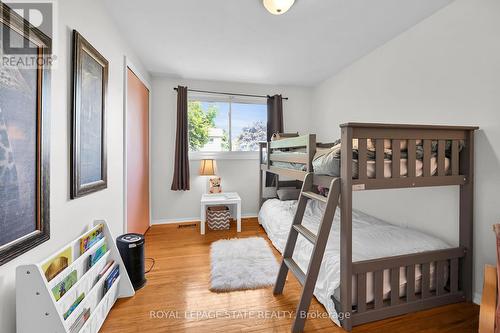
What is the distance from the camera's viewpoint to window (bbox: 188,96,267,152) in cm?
377

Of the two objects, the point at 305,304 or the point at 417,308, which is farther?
the point at 417,308

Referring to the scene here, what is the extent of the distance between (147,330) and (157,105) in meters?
3.03

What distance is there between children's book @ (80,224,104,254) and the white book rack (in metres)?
0.02

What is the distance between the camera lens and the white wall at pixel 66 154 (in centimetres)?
104

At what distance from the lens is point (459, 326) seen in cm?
146

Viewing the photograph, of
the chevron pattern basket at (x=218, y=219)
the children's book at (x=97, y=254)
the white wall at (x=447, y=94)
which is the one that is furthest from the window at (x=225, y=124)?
the children's book at (x=97, y=254)

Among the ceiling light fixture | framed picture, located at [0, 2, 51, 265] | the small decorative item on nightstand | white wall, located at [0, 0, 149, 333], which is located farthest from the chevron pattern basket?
the ceiling light fixture

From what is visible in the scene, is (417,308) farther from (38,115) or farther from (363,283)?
(38,115)

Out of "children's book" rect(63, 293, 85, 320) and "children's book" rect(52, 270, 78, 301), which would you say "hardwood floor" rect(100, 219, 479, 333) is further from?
"children's book" rect(52, 270, 78, 301)

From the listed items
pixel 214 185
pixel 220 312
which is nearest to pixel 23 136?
pixel 220 312

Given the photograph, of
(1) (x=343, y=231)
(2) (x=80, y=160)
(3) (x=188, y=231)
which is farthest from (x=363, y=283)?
(3) (x=188, y=231)

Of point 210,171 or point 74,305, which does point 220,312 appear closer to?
point 74,305

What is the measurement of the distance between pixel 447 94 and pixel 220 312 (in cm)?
252

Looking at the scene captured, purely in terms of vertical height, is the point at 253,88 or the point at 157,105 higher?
the point at 253,88
